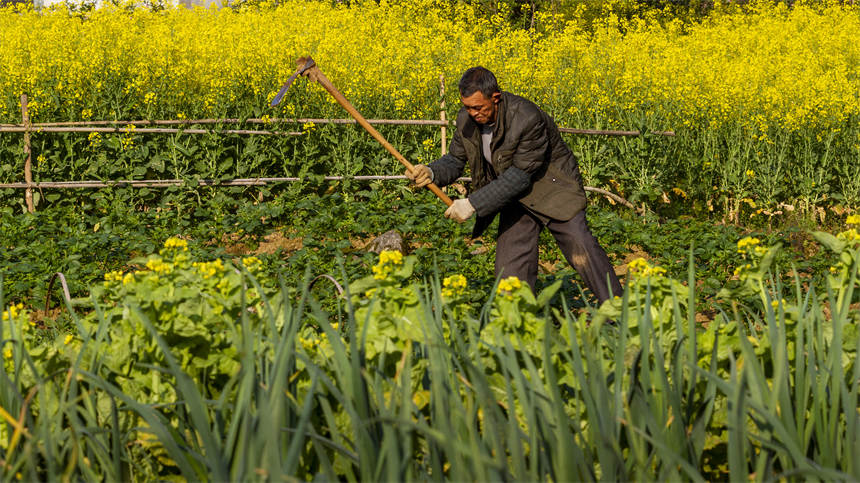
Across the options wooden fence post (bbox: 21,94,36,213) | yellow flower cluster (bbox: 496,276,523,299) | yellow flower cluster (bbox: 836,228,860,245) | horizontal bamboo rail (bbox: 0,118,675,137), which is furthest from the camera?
horizontal bamboo rail (bbox: 0,118,675,137)

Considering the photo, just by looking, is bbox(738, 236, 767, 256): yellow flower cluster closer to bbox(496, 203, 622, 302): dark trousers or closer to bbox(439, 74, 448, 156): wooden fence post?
bbox(496, 203, 622, 302): dark trousers

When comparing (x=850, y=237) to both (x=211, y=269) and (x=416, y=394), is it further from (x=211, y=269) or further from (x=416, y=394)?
(x=211, y=269)

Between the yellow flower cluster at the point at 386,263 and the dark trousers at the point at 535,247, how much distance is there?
214 cm

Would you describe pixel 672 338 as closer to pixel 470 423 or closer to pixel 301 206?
pixel 470 423

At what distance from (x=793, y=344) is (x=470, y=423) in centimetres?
107

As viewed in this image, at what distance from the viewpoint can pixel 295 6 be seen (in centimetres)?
1630

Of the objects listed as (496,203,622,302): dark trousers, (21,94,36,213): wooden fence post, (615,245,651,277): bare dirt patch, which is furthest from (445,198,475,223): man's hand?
(21,94,36,213): wooden fence post

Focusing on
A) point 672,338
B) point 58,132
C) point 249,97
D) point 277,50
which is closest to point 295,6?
point 277,50

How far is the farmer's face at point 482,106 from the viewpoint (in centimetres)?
407

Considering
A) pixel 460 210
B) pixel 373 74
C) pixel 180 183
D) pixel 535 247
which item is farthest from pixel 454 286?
pixel 373 74

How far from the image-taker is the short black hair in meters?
4.05

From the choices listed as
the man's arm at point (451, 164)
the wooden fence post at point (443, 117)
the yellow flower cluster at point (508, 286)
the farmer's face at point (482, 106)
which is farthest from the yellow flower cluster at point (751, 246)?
the wooden fence post at point (443, 117)

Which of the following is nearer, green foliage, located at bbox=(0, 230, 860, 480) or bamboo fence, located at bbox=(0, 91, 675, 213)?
green foliage, located at bbox=(0, 230, 860, 480)

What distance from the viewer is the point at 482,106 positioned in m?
4.10
